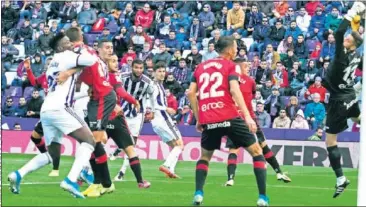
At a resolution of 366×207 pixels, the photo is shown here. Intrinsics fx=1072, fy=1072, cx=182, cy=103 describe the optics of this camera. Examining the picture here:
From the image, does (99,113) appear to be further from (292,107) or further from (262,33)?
(262,33)

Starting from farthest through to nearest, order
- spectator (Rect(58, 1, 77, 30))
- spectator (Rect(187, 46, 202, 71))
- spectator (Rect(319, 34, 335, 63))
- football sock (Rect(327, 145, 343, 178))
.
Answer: spectator (Rect(58, 1, 77, 30)) < spectator (Rect(187, 46, 202, 71)) < spectator (Rect(319, 34, 335, 63)) < football sock (Rect(327, 145, 343, 178))

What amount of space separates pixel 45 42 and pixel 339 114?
17300 mm

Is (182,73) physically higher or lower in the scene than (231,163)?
lower

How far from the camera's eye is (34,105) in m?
28.6

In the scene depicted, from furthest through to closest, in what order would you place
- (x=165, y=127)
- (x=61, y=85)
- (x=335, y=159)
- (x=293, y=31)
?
1. (x=293, y=31)
2. (x=165, y=127)
3. (x=335, y=159)
4. (x=61, y=85)

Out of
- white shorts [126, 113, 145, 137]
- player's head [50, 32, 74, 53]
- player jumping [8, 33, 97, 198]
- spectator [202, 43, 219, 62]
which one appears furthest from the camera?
spectator [202, 43, 219, 62]

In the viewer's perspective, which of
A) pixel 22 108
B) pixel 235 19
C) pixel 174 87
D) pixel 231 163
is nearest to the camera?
pixel 231 163

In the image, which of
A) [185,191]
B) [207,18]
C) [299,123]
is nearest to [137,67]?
[185,191]

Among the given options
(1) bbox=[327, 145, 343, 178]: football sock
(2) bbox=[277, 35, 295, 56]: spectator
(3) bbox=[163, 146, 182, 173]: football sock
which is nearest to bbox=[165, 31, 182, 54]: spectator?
(2) bbox=[277, 35, 295, 56]: spectator

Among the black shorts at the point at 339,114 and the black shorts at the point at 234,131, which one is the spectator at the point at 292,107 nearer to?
the black shorts at the point at 339,114

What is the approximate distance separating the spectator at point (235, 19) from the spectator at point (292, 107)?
3.84m

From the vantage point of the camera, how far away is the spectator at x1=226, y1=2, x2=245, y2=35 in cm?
3034

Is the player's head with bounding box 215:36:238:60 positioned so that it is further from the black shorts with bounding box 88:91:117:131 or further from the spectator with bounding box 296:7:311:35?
the spectator with bounding box 296:7:311:35

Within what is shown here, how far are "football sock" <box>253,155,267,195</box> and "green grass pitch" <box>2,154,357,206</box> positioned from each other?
97 centimetres
